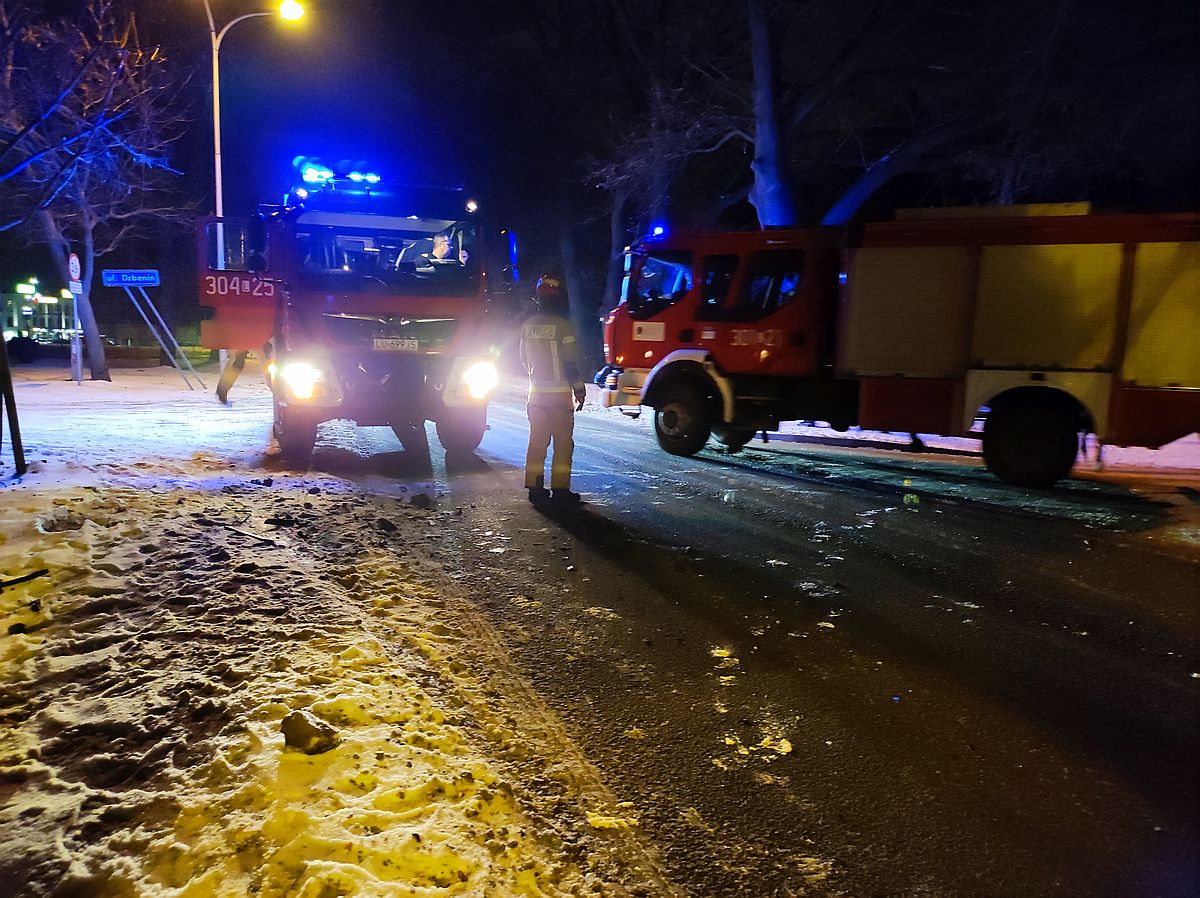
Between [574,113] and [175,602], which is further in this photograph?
[574,113]

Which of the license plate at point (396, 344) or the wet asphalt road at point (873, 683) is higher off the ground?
the license plate at point (396, 344)

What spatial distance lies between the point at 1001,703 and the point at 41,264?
4944 centimetres

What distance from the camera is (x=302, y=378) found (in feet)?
27.9

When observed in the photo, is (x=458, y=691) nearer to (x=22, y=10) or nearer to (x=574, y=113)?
(x=22, y=10)

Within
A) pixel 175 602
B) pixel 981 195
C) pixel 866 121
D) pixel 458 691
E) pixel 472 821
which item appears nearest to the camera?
pixel 472 821

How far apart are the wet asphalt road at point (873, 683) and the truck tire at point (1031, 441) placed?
1.09 metres

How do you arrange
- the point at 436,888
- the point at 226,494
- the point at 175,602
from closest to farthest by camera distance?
1. the point at 436,888
2. the point at 175,602
3. the point at 226,494

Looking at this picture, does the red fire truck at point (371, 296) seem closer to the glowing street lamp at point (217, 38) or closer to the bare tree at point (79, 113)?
the bare tree at point (79, 113)

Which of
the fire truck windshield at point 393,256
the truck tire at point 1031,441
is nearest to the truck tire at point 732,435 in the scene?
the truck tire at point 1031,441

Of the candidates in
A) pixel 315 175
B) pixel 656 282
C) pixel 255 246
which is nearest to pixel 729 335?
pixel 656 282

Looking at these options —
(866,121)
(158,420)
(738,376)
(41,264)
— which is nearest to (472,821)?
(738,376)

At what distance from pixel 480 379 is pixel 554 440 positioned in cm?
181

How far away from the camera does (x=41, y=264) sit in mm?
40844

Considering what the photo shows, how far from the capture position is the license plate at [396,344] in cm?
866
